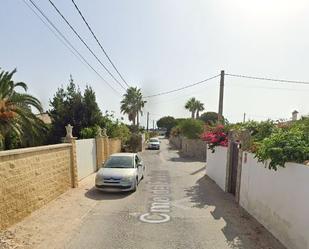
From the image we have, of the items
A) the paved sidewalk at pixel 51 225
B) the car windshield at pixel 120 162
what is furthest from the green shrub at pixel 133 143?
the paved sidewalk at pixel 51 225

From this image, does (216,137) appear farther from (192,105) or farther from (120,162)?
(192,105)

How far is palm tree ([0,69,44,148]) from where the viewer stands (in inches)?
717

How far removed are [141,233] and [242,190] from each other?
183 inches

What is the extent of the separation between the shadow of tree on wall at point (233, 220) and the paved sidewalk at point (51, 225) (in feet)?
12.5

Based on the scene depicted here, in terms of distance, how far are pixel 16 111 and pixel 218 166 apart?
12840mm

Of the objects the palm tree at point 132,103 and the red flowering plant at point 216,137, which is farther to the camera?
the palm tree at point 132,103

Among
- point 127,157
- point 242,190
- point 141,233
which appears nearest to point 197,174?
point 127,157

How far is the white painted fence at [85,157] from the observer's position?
51.6ft

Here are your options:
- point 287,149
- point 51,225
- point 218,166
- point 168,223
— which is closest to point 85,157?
point 218,166

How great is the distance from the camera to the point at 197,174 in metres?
19.8

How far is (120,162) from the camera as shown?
46.5 ft

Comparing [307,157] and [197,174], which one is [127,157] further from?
[307,157]

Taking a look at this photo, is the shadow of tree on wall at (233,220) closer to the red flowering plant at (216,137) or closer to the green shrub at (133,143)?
the red flowering plant at (216,137)

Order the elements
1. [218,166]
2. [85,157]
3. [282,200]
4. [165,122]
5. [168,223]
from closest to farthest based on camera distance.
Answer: [282,200], [168,223], [218,166], [85,157], [165,122]
